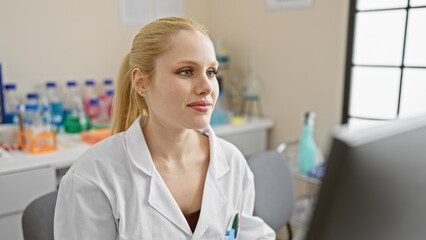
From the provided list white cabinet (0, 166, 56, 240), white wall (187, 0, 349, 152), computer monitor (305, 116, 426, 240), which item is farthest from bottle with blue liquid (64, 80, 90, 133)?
computer monitor (305, 116, 426, 240)

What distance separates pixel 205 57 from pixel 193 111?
Answer: 0.15 metres

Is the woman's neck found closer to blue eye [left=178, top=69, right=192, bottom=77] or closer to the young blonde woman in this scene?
the young blonde woman

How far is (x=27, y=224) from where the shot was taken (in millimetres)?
1063

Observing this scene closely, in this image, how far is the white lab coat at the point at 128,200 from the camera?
0.98 meters

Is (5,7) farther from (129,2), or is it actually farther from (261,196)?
(261,196)

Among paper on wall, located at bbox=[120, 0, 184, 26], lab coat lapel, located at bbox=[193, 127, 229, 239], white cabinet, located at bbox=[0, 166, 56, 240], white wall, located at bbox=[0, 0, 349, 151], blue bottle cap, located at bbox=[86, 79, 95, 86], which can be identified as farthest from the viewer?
paper on wall, located at bbox=[120, 0, 184, 26]

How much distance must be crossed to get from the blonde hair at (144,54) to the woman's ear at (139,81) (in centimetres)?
1

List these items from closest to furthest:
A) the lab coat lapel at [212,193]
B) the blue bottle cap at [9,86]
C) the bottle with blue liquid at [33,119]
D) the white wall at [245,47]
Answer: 1. the lab coat lapel at [212,193]
2. the bottle with blue liquid at [33,119]
3. the blue bottle cap at [9,86]
4. the white wall at [245,47]

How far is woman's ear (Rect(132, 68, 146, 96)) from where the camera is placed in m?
1.09

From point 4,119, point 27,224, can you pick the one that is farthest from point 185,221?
point 4,119

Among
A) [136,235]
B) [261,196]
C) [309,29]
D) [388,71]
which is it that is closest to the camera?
[136,235]

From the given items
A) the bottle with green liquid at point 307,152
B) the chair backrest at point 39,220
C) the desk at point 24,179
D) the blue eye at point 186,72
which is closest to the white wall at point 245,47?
the bottle with green liquid at point 307,152

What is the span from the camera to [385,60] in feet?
7.28

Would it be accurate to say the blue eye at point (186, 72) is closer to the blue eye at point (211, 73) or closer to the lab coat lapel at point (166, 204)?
the blue eye at point (211, 73)
